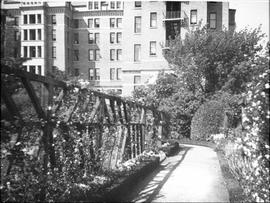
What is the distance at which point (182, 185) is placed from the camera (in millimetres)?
9875

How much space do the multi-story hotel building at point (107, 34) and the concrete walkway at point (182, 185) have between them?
28.9 metres

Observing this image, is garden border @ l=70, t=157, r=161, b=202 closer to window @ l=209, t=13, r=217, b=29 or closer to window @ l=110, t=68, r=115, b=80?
window @ l=209, t=13, r=217, b=29

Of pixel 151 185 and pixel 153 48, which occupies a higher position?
pixel 153 48

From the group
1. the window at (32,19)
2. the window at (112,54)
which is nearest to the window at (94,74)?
the window at (112,54)

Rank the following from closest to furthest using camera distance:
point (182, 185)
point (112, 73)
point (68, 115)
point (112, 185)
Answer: point (68, 115) → point (112, 185) → point (182, 185) → point (112, 73)

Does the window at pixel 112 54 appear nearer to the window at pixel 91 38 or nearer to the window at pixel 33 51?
the window at pixel 91 38

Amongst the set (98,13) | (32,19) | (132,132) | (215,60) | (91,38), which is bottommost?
(132,132)

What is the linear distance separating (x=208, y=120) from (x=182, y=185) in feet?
58.4

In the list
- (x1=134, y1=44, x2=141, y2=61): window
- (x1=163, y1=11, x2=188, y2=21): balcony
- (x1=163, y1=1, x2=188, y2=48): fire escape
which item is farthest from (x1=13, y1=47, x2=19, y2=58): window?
(x1=134, y1=44, x2=141, y2=61): window

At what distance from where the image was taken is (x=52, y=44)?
57219mm

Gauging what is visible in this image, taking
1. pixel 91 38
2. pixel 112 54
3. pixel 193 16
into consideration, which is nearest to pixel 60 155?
pixel 193 16

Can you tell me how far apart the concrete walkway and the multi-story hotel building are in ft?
94.9

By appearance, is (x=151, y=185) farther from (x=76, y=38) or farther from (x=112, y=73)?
(x=76, y=38)

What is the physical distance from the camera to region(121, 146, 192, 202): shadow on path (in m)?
8.29
